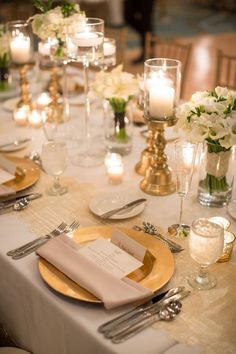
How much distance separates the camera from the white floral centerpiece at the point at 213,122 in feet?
4.97

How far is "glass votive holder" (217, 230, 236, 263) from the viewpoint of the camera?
138 cm

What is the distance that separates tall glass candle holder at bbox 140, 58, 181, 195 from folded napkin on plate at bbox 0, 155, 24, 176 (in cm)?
46

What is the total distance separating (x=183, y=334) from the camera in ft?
3.76

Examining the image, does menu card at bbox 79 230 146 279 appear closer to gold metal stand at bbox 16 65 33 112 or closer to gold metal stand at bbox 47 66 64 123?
gold metal stand at bbox 47 66 64 123

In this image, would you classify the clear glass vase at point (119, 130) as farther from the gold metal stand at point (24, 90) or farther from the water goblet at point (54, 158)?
the gold metal stand at point (24, 90)

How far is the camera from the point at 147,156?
6.22 feet

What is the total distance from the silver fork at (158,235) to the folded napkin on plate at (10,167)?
546mm

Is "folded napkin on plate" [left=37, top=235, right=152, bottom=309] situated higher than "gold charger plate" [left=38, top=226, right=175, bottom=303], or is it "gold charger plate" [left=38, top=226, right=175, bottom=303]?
"folded napkin on plate" [left=37, top=235, right=152, bottom=309]

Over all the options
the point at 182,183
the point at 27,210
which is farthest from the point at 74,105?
the point at 182,183

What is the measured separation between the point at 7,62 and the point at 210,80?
3.34m

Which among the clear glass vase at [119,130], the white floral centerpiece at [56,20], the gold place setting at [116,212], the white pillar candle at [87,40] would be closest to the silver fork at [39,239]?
the gold place setting at [116,212]

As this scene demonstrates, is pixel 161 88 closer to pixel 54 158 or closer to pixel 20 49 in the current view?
pixel 54 158

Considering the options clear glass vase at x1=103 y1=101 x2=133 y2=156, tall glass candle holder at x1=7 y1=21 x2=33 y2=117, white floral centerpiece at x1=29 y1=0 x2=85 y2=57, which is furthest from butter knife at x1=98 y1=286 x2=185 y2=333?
tall glass candle holder at x1=7 y1=21 x2=33 y2=117

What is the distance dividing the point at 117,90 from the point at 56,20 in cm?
40
